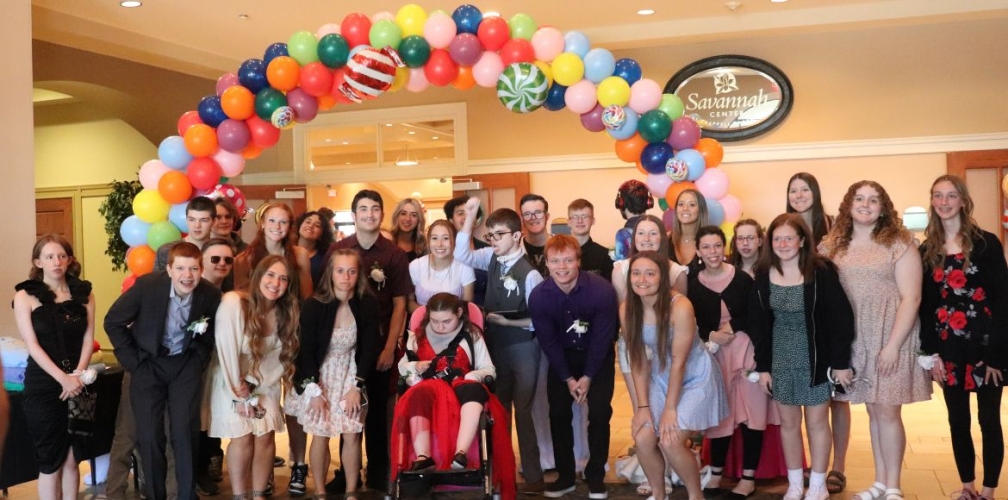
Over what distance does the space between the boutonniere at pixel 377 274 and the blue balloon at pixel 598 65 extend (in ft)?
6.71

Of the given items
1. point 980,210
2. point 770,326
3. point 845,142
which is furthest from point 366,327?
point 980,210

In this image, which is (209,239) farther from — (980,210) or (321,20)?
(980,210)

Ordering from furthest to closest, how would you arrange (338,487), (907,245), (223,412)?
1. (338,487)
2. (223,412)
3. (907,245)

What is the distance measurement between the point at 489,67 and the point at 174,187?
2161 millimetres

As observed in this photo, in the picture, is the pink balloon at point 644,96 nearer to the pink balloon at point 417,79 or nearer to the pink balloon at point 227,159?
the pink balloon at point 417,79

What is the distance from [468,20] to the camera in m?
5.85

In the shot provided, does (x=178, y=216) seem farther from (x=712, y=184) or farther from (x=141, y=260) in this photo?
(x=712, y=184)

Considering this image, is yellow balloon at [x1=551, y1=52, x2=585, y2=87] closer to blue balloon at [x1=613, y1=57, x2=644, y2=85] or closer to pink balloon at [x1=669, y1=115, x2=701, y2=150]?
blue balloon at [x1=613, y1=57, x2=644, y2=85]

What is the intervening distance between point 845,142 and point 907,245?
16.1ft

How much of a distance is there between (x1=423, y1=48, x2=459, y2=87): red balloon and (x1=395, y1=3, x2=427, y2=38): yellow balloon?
17cm

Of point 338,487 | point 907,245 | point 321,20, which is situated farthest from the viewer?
point 321,20

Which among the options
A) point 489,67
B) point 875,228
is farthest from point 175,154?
point 875,228

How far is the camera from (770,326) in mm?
4223

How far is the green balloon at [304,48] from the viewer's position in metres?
5.88
